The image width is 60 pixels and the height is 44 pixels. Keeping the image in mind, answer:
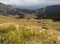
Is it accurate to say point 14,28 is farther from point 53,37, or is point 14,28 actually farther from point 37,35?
point 53,37

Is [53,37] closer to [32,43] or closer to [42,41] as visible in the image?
[42,41]

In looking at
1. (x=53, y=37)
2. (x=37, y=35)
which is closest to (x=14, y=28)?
(x=37, y=35)

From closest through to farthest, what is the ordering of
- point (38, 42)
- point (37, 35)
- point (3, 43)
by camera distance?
point (3, 43), point (38, 42), point (37, 35)

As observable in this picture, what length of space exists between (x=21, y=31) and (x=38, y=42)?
131cm

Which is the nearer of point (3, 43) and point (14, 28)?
point (3, 43)

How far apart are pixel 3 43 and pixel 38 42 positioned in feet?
6.72

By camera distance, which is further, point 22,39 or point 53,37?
A: point 53,37

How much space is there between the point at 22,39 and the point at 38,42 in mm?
958

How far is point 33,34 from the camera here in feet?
39.1

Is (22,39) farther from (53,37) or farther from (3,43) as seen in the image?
(53,37)

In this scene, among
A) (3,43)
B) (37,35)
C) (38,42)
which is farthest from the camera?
(37,35)

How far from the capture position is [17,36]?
11070 millimetres

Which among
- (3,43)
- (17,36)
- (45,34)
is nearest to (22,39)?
(17,36)

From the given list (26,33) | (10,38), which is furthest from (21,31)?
(10,38)
